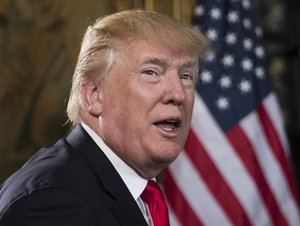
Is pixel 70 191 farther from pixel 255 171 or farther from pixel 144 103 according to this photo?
pixel 255 171

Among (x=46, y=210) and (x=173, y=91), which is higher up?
(x=173, y=91)

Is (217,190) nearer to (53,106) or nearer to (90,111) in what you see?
(53,106)

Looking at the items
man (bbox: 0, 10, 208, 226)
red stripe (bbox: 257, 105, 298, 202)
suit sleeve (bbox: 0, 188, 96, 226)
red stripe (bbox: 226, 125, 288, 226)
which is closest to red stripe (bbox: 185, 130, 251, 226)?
red stripe (bbox: 226, 125, 288, 226)

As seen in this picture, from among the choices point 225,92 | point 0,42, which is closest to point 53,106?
point 0,42

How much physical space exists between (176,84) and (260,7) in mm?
1994

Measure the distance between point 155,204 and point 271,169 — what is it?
1373mm

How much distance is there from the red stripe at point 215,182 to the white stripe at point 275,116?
1.09 feet

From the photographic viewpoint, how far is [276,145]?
3.18 m

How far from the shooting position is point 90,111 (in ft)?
6.21

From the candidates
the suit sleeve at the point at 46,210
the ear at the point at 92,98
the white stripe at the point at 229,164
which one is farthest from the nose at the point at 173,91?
the white stripe at the point at 229,164

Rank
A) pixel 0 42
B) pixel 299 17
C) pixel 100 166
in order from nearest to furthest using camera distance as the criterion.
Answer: pixel 100 166 < pixel 0 42 < pixel 299 17

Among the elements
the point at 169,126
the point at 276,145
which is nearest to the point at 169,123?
the point at 169,126

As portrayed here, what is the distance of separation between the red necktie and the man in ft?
0.04

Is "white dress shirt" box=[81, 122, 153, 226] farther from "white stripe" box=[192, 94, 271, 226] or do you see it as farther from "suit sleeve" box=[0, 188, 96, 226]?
"white stripe" box=[192, 94, 271, 226]
